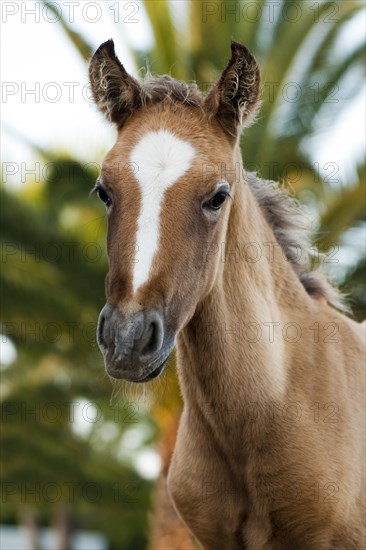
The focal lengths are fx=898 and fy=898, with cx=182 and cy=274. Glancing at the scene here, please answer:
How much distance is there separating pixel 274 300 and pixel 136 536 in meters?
30.7

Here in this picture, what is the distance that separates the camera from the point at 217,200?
465 cm

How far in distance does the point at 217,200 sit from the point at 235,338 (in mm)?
853

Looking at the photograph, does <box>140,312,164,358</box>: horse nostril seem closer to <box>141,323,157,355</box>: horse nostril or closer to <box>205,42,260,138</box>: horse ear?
<box>141,323,157,355</box>: horse nostril

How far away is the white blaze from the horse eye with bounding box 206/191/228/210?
0.70ft

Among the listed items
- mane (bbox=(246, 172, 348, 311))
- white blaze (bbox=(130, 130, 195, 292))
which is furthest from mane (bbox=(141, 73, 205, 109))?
mane (bbox=(246, 172, 348, 311))

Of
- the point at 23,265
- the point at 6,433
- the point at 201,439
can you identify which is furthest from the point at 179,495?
the point at 6,433

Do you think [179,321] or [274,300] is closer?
[179,321]

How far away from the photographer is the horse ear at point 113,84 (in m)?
5.20

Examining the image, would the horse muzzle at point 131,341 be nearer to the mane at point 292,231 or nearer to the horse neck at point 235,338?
the horse neck at point 235,338

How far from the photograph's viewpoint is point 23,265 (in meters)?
11.9

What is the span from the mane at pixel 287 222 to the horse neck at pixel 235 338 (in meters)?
0.64

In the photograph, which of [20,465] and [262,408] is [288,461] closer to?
[262,408]

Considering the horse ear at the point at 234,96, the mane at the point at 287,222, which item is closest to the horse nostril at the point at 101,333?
the horse ear at the point at 234,96

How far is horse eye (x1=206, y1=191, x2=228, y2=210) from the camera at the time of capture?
4.61 m
